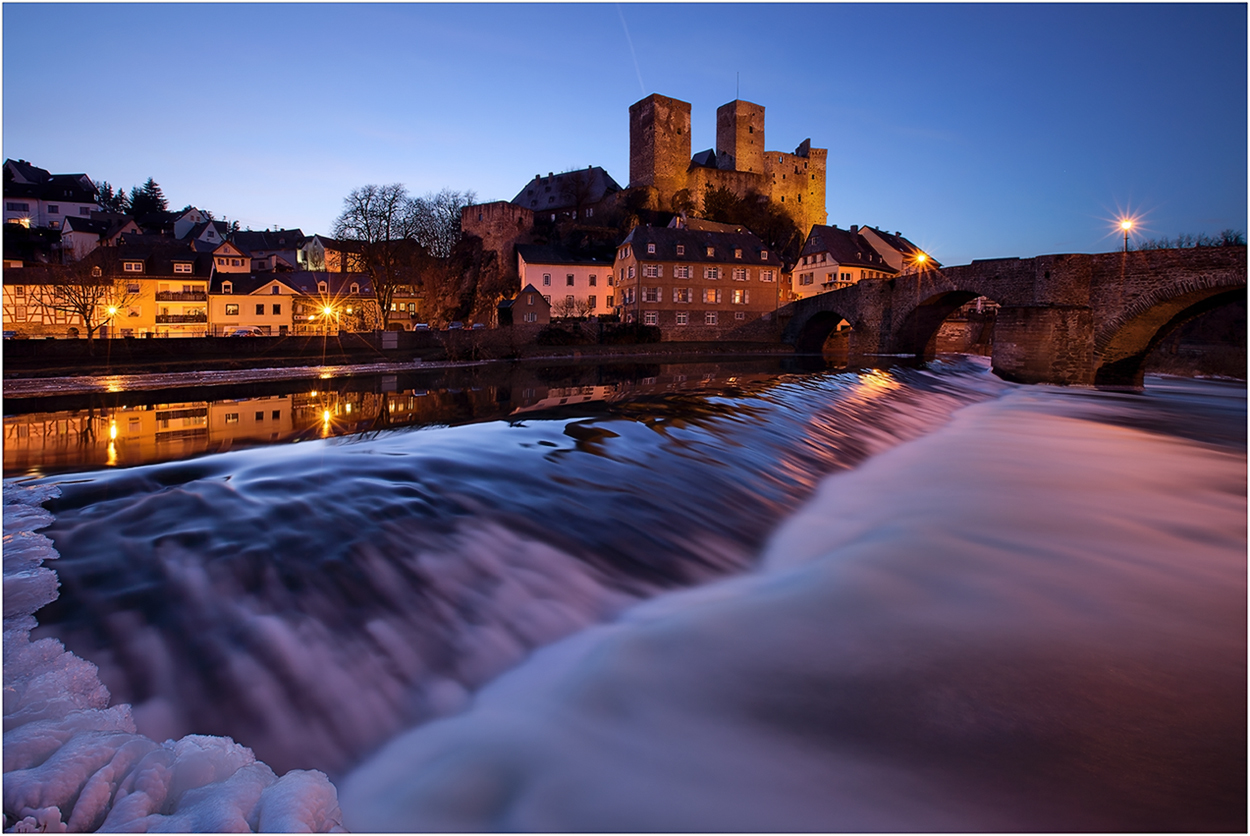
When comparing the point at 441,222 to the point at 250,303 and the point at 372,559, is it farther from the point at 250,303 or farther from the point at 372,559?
the point at 372,559

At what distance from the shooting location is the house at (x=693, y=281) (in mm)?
51844

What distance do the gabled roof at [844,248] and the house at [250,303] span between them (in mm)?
46408

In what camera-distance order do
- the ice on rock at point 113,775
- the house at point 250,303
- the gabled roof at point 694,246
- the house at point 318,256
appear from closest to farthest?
the ice on rock at point 113,775, the gabled roof at point 694,246, the house at point 250,303, the house at point 318,256

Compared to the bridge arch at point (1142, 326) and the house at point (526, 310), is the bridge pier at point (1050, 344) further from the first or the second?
the house at point (526, 310)

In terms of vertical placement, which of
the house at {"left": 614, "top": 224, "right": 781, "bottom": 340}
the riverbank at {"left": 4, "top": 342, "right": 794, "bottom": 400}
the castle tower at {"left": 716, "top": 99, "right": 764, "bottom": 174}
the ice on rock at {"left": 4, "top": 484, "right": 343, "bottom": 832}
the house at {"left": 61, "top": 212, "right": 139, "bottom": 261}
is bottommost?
the ice on rock at {"left": 4, "top": 484, "right": 343, "bottom": 832}

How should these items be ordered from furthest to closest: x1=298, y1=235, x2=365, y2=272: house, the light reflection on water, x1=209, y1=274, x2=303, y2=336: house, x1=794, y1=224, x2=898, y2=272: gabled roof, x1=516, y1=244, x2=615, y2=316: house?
x1=298, y1=235, x2=365, y2=272: house < x1=794, y1=224, x2=898, y2=272: gabled roof < x1=516, y1=244, x2=615, y2=316: house < x1=209, y1=274, x2=303, y2=336: house < the light reflection on water

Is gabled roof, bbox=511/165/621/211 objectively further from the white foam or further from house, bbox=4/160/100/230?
the white foam

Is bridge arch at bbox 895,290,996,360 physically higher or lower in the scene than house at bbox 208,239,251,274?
lower

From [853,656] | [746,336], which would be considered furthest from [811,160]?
[853,656]

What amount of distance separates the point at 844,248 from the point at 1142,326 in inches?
1555

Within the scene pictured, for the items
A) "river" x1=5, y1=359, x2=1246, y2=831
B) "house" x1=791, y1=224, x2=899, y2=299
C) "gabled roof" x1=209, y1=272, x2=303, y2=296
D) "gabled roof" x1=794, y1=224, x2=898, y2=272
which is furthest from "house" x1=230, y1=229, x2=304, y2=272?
"river" x1=5, y1=359, x2=1246, y2=831

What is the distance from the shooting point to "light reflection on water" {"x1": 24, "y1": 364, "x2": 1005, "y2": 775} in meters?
3.38

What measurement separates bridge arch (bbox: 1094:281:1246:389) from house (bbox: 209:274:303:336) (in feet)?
176

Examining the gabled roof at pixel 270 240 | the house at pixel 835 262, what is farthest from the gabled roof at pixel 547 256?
the gabled roof at pixel 270 240
